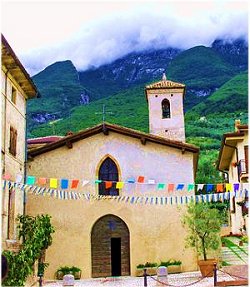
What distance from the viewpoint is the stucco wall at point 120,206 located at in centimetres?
2406

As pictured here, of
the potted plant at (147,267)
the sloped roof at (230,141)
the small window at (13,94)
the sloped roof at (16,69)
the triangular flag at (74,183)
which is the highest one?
the sloped roof at (16,69)

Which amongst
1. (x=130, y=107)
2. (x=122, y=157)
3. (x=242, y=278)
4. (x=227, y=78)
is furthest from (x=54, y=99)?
(x=242, y=278)

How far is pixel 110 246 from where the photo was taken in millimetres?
24484

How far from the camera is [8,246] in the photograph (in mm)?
20078

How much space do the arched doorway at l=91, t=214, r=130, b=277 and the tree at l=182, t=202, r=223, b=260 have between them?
3.50m

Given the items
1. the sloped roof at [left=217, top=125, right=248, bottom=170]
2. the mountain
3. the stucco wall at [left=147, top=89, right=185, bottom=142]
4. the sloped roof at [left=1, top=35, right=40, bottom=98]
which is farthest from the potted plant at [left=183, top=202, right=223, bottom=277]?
the mountain

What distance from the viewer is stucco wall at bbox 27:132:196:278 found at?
24062 millimetres

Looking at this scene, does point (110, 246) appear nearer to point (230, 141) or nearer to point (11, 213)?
point (11, 213)

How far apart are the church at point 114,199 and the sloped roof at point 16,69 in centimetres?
300

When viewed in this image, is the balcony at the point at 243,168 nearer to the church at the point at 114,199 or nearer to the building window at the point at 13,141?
the church at the point at 114,199

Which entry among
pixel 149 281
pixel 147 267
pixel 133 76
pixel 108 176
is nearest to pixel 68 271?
pixel 147 267

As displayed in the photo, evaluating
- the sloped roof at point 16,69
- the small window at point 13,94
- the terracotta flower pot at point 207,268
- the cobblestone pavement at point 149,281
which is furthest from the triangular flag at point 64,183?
the terracotta flower pot at point 207,268

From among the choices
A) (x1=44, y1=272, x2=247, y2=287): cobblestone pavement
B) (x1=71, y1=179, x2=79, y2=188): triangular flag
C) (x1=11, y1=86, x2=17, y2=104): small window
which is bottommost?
(x1=44, y1=272, x2=247, y2=287): cobblestone pavement

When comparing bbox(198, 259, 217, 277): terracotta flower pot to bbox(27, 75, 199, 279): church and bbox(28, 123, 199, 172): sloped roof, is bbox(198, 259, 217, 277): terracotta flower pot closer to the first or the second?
bbox(27, 75, 199, 279): church
